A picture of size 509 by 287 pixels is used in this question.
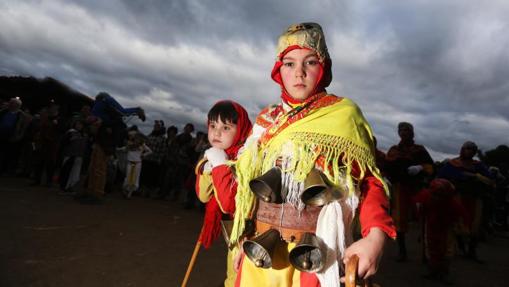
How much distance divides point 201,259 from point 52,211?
3.16m

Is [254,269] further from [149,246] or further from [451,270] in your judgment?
[451,270]

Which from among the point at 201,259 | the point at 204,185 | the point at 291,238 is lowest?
the point at 201,259

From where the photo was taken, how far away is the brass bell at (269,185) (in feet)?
4.11

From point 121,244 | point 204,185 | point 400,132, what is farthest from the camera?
point 400,132

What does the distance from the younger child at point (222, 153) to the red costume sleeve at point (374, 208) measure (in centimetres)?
62

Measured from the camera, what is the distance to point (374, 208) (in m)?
1.24

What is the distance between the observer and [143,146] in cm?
955

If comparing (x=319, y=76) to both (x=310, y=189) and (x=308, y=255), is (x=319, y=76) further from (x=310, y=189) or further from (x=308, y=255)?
(x=308, y=255)

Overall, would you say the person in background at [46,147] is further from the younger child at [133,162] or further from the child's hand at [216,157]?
the child's hand at [216,157]

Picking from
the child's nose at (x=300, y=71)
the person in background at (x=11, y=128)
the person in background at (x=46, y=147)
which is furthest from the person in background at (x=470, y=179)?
the person in background at (x=11, y=128)

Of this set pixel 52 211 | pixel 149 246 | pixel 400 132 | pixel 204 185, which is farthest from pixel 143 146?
pixel 204 185

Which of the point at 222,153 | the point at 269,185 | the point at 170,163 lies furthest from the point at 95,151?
the point at 269,185

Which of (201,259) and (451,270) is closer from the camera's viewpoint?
(201,259)

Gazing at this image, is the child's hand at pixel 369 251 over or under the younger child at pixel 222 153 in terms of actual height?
under
